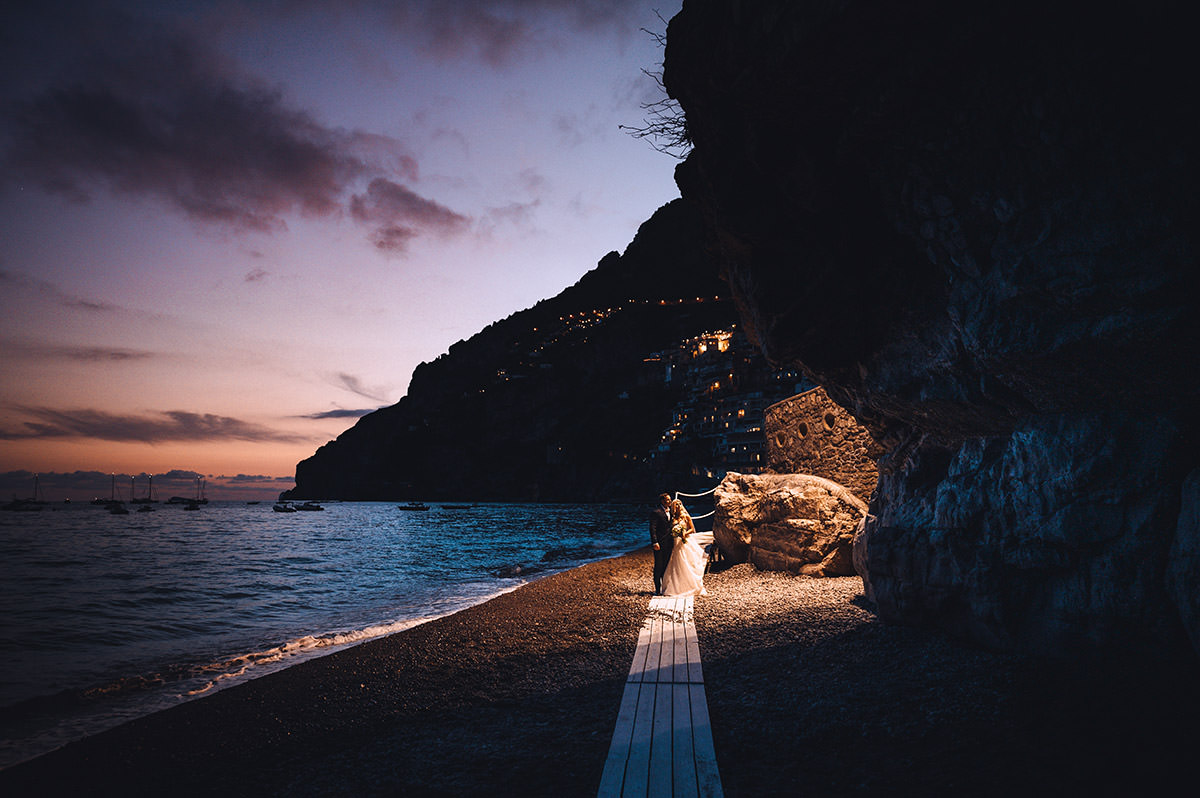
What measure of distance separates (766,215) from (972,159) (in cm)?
228

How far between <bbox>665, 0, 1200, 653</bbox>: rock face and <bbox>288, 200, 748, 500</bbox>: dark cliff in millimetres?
86540

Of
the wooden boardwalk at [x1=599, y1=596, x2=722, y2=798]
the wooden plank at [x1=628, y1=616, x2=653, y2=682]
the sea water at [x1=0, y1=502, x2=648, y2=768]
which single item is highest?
the wooden boardwalk at [x1=599, y1=596, x2=722, y2=798]

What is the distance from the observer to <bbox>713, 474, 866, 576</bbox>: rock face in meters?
10.1

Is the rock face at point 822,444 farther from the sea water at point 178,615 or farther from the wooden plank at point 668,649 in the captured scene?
the sea water at point 178,615

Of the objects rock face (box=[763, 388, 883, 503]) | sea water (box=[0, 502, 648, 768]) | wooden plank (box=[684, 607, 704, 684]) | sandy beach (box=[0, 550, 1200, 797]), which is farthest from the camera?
rock face (box=[763, 388, 883, 503])

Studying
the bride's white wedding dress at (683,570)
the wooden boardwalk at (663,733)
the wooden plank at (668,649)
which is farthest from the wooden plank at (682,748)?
the bride's white wedding dress at (683,570)

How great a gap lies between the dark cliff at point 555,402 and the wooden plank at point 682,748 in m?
87.5

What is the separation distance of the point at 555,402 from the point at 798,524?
382ft

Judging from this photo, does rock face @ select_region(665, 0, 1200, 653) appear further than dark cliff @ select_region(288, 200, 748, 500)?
No

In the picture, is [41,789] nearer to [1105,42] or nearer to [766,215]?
[766,215]

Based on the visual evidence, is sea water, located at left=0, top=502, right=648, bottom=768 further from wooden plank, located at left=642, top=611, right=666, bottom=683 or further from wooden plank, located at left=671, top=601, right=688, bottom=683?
wooden plank, located at left=671, top=601, right=688, bottom=683

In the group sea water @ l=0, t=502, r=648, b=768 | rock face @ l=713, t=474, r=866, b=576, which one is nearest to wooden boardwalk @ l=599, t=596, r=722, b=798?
rock face @ l=713, t=474, r=866, b=576

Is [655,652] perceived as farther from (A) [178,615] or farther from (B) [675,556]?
(A) [178,615]

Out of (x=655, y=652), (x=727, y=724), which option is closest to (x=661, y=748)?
(x=727, y=724)
